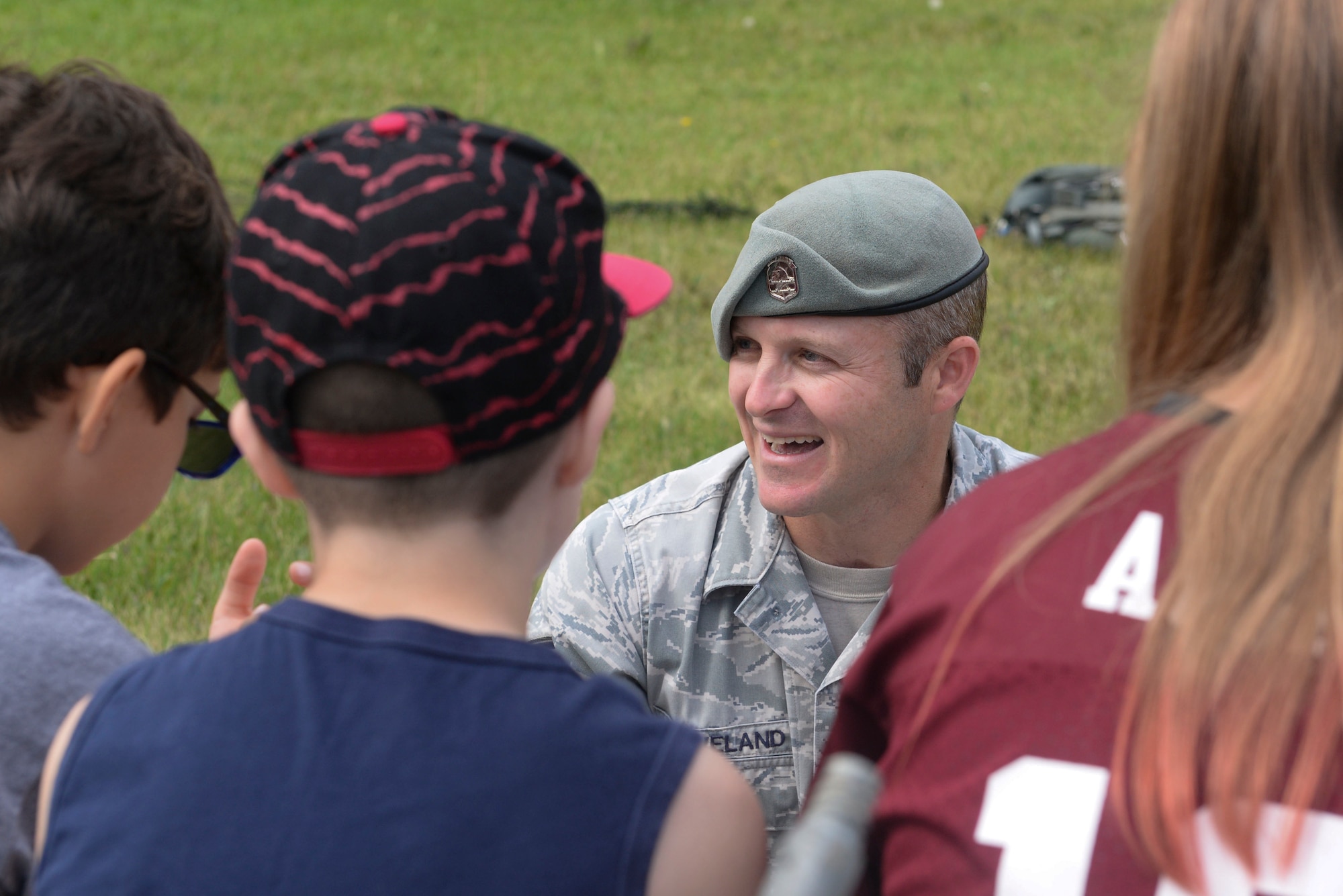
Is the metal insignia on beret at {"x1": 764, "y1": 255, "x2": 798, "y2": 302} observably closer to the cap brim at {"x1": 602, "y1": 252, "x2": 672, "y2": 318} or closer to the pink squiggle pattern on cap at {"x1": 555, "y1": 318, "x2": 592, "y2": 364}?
the cap brim at {"x1": 602, "y1": 252, "x2": 672, "y2": 318}

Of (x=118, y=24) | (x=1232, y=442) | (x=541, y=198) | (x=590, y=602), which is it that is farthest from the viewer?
(x=118, y=24)

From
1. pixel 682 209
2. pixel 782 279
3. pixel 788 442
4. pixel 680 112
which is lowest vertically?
pixel 788 442

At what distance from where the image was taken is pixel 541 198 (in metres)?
1.52

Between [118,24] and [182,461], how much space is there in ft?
59.6

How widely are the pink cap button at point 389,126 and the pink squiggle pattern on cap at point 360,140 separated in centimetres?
1

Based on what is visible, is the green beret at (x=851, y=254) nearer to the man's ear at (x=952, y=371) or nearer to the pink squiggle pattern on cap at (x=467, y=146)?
the man's ear at (x=952, y=371)

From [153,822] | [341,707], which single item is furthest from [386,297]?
[153,822]

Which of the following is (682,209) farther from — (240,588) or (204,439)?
(240,588)

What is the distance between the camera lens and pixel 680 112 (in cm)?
1542

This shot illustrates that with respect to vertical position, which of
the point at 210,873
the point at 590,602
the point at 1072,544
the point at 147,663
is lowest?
the point at 590,602

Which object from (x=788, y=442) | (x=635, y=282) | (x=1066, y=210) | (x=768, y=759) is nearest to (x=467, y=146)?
(x=635, y=282)

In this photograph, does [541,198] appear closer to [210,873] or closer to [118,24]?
[210,873]

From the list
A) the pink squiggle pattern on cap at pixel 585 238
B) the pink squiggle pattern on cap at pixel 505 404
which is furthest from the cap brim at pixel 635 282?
the pink squiggle pattern on cap at pixel 505 404

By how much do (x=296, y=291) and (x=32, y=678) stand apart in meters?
0.66
